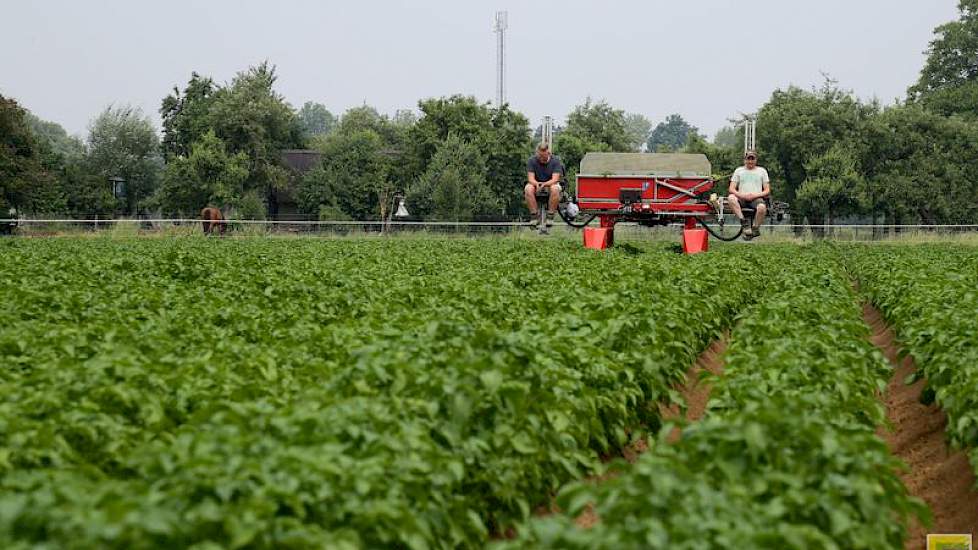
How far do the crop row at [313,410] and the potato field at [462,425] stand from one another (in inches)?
0.7

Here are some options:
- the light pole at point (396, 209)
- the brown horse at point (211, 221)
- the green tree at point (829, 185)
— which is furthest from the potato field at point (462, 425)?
the green tree at point (829, 185)

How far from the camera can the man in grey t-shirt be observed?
23.9 m

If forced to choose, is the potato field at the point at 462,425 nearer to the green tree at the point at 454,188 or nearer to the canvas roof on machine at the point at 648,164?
the canvas roof on machine at the point at 648,164

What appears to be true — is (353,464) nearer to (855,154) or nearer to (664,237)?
(664,237)

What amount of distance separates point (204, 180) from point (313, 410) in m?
59.0

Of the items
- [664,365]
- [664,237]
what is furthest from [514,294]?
[664,237]

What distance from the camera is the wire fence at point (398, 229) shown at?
47.9m

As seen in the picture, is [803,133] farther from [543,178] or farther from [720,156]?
[543,178]

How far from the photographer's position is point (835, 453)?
5.28 m

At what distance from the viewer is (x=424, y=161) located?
65.8 m

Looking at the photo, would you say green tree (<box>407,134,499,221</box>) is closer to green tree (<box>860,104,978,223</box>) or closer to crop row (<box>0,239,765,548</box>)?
green tree (<box>860,104,978,223</box>)

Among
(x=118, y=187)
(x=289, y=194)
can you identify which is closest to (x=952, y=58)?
Answer: (x=289, y=194)

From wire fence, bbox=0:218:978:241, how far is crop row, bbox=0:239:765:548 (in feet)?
117

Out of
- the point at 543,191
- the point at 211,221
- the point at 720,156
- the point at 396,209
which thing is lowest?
the point at 211,221
